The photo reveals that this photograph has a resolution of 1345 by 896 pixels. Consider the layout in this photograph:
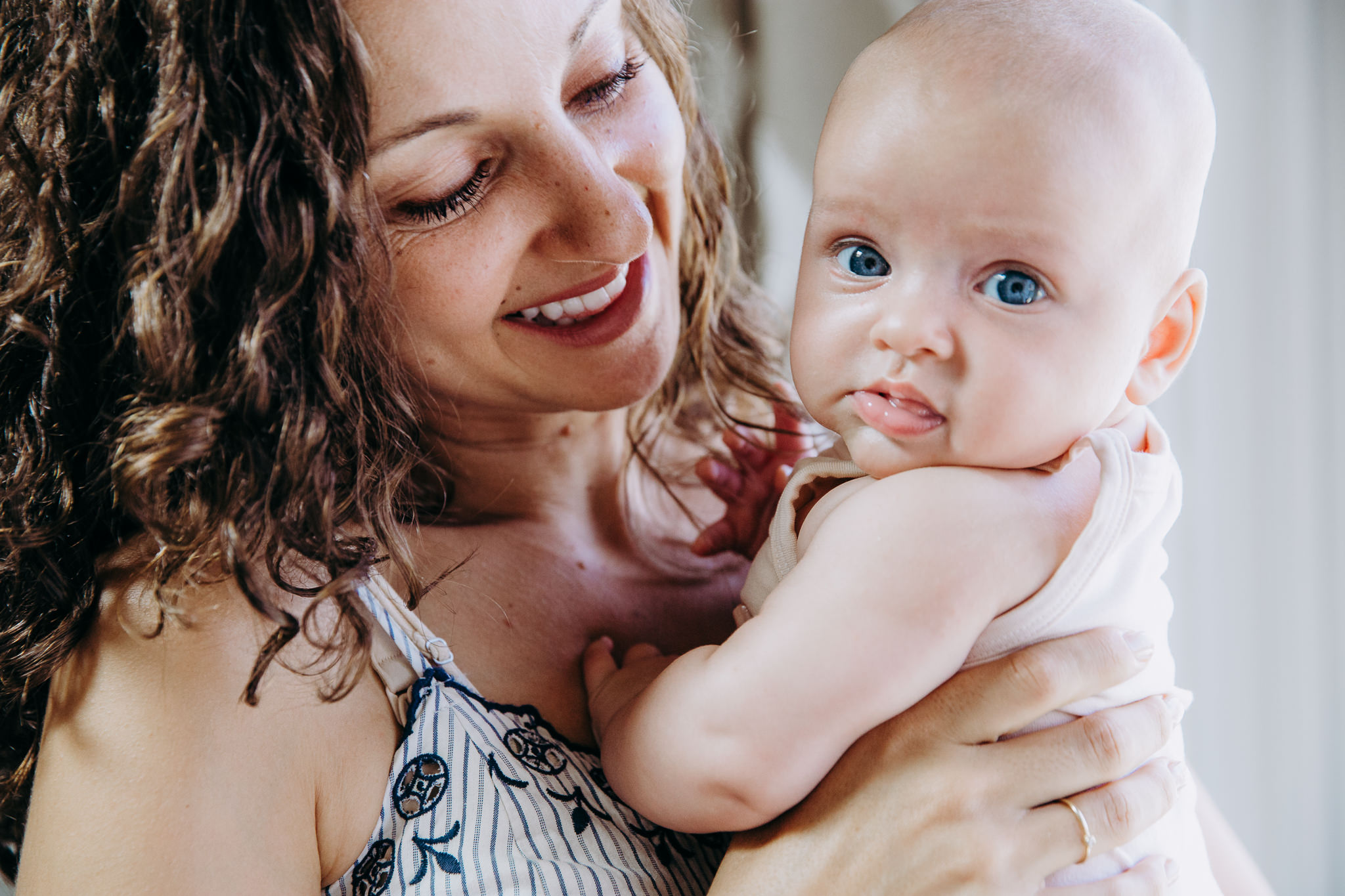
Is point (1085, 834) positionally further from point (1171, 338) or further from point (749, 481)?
point (749, 481)

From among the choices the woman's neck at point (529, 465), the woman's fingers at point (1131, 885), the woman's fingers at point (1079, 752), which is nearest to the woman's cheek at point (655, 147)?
the woman's neck at point (529, 465)

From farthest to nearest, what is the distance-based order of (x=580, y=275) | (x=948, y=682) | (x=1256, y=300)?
(x=1256, y=300), (x=580, y=275), (x=948, y=682)

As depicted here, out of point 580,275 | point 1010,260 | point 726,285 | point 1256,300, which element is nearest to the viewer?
point 1010,260

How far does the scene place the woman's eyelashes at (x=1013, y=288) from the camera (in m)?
0.79

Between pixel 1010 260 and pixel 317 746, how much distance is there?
2.57ft

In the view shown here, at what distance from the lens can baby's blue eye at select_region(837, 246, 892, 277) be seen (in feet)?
2.78

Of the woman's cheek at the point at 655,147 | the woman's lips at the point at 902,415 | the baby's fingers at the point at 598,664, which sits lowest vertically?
the baby's fingers at the point at 598,664

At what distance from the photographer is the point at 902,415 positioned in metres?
0.82

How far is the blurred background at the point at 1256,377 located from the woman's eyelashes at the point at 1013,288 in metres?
1.21

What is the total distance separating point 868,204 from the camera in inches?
32.5

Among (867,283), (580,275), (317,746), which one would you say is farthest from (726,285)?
(317,746)

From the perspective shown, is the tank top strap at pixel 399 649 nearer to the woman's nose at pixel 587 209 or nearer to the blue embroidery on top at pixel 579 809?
the blue embroidery on top at pixel 579 809

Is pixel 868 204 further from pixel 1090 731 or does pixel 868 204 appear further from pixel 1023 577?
pixel 1090 731

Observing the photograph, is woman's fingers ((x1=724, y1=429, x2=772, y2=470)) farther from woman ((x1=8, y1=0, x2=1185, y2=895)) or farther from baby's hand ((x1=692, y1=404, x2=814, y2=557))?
woman ((x1=8, y1=0, x2=1185, y2=895))
